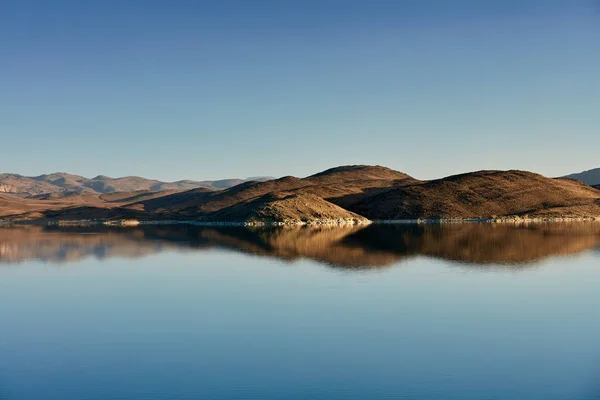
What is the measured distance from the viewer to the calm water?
1577cm

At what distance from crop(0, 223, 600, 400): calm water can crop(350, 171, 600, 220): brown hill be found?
81.5m

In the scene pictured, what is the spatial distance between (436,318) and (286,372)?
29.9 feet

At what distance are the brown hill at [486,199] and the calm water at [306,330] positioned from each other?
81522 mm

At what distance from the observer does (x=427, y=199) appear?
5167 inches

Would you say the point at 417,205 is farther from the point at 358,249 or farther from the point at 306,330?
the point at 306,330

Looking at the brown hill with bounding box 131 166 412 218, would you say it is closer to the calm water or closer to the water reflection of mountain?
the water reflection of mountain

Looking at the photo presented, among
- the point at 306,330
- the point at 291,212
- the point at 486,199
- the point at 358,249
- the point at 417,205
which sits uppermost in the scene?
the point at 486,199

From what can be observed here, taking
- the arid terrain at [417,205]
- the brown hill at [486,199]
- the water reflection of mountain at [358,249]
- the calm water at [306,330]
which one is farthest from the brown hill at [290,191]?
the calm water at [306,330]

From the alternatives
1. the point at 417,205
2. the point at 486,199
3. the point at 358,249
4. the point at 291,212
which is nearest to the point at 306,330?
the point at 358,249

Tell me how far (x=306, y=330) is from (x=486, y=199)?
383 feet

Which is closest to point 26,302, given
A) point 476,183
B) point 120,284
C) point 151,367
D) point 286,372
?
point 120,284

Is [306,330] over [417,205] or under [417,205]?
under

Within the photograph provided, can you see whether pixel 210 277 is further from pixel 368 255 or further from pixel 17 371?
pixel 17 371

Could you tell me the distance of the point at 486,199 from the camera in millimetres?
131125
